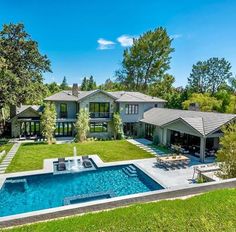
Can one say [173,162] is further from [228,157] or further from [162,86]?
[162,86]

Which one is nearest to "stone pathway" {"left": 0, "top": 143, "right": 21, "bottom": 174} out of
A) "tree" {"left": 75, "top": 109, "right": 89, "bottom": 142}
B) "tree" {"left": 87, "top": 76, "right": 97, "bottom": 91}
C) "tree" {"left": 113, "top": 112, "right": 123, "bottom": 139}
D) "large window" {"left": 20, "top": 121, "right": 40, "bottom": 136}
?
"large window" {"left": 20, "top": 121, "right": 40, "bottom": 136}

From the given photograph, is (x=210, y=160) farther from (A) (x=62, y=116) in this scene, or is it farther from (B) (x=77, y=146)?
(A) (x=62, y=116)

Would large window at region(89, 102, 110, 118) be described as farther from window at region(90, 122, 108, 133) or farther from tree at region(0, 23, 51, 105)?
tree at region(0, 23, 51, 105)

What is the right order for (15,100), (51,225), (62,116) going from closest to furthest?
(51,225) → (15,100) → (62,116)

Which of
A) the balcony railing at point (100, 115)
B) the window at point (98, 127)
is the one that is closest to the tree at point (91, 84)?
the window at point (98, 127)

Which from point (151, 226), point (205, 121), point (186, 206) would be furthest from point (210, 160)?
point (151, 226)

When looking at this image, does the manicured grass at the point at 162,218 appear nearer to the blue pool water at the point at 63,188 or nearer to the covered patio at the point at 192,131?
the blue pool water at the point at 63,188

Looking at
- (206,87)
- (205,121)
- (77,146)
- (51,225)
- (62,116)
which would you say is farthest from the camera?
(206,87)

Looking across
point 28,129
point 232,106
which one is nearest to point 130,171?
point 28,129
